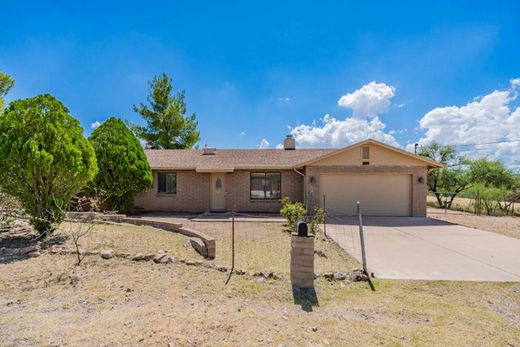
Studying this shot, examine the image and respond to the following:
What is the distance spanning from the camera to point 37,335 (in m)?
2.89

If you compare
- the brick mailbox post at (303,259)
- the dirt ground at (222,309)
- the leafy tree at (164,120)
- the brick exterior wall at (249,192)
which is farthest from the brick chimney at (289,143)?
the brick mailbox post at (303,259)

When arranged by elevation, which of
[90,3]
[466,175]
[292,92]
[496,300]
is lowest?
[496,300]

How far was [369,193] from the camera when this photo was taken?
531 inches

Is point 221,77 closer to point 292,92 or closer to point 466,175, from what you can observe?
point 292,92

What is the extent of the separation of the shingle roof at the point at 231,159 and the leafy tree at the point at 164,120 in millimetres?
10145

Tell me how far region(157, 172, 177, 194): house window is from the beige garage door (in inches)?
317

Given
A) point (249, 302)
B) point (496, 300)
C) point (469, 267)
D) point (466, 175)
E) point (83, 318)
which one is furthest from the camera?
point (466, 175)

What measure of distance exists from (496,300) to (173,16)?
1264 cm

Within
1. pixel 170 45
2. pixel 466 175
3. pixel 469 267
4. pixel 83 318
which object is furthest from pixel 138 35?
pixel 466 175

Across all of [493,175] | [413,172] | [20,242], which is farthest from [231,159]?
[493,175]

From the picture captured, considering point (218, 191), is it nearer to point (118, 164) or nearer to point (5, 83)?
point (118, 164)

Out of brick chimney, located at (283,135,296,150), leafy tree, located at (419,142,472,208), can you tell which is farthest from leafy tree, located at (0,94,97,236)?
leafy tree, located at (419,142,472,208)

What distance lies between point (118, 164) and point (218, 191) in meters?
5.10

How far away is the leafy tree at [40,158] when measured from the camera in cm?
616
